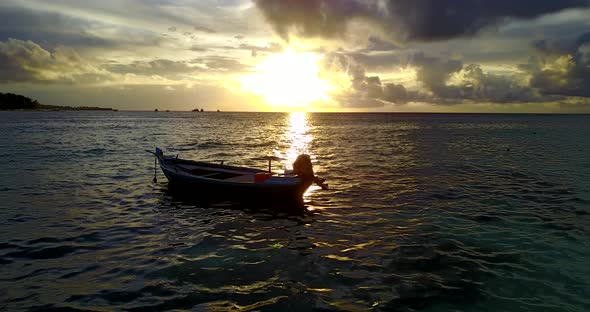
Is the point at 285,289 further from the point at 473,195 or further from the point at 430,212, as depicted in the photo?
the point at 473,195

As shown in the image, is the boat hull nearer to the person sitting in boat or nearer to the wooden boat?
the wooden boat

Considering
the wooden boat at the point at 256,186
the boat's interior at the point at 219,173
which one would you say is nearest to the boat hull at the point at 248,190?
the wooden boat at the point at 256,186

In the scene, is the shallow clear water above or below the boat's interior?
below

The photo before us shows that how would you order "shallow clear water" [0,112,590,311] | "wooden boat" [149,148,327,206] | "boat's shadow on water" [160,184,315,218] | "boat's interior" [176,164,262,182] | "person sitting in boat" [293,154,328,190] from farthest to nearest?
"boat's interior" [176,164,262,182] < "wooden boat" [149,148,327,206] < "person sitting in boat" [293,154,328,190] < "boat's shadow on water" [160,184,315,218] < "shallow clear water" [0,112,590,311]

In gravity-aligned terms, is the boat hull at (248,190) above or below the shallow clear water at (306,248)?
above

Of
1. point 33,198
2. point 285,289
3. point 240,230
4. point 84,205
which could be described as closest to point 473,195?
point 240,230

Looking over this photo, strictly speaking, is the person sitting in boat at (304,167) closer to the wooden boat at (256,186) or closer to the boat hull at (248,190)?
the wooden boat at (256,186)

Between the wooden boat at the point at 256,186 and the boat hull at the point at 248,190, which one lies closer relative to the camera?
the wooden boat at the point at 256,186

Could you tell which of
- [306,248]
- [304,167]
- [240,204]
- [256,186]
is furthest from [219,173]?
[306,248]

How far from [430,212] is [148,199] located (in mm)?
15547

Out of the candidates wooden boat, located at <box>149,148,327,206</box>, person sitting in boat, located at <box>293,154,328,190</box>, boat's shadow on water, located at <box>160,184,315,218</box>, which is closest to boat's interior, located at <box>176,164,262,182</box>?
wooden boat, located at <box>149,148,327,206</box>

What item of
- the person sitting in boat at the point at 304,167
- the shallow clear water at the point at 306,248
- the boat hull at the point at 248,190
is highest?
the person sitting in boat at the point at 304,167

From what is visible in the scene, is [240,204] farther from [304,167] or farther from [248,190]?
[304,167]

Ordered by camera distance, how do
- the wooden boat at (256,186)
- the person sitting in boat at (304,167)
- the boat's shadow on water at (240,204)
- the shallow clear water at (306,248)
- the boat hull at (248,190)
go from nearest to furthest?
the shallow clear water at (306,248) < the boat's shadow on water at (240,204) < the person sitting in boat at (304,167) < the wooden boat at (256,186) < the boat hull at (248,190)
